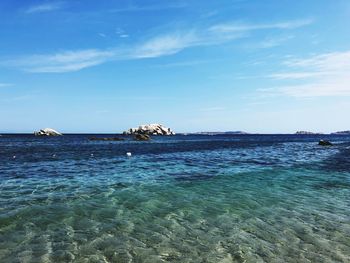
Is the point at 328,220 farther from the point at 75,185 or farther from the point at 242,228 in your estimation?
the point at 75,185

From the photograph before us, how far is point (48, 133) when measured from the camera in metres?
176

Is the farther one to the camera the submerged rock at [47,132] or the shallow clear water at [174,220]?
the submerged rock at [47,132]

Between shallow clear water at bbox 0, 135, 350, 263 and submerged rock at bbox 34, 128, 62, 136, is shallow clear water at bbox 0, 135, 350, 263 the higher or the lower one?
the lower one

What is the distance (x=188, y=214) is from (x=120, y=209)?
3.19 metres

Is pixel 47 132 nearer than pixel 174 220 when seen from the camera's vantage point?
No

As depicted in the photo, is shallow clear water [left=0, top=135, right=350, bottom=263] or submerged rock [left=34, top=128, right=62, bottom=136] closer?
shallow clear water [left=0, top=135, right=350, bottom=263]

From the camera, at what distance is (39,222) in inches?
499

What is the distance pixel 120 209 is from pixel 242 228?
226 inches

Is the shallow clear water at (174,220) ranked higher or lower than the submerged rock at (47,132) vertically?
lower

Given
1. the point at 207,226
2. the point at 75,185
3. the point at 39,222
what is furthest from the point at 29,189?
the point at 207,226

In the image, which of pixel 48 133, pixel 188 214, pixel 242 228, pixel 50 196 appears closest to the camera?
pixel 242 228

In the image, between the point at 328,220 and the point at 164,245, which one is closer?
the point at 164,245

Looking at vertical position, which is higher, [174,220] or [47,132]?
[47,132]

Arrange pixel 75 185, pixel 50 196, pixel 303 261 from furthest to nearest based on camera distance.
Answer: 1. pixel 75 185
2. pixel 50 196
3. pixel 303 261
